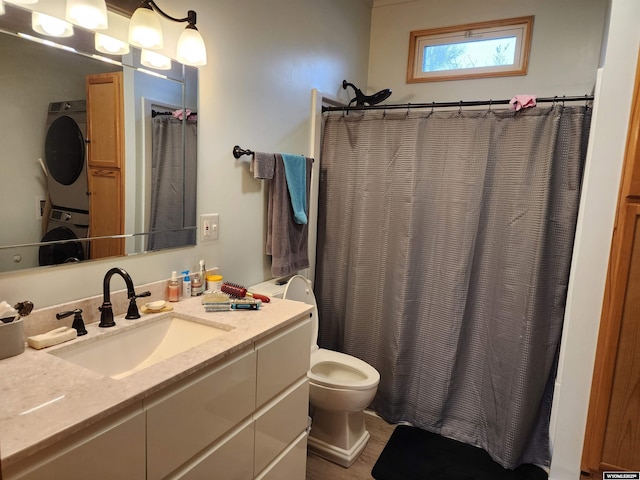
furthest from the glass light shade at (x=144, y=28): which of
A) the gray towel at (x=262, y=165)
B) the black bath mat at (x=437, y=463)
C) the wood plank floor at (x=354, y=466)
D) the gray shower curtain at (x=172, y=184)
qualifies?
the black bath mat at (x=437, y=463)

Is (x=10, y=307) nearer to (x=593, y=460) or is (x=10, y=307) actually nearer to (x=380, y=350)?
(x=380, y=350)

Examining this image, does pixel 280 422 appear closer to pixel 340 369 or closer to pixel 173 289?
pixel 173 289

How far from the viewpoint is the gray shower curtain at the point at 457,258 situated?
205cm

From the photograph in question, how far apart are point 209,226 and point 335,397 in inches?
41.0

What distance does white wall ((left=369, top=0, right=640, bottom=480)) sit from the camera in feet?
5.23

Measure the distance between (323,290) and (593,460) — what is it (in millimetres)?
1631

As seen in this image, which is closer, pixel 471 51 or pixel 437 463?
pixel 437 463

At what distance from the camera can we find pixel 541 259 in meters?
2.04

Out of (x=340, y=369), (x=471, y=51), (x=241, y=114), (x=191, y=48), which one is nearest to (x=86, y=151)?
(x=191, y=48)

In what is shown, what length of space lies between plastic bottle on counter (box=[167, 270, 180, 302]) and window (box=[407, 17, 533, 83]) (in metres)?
2.21

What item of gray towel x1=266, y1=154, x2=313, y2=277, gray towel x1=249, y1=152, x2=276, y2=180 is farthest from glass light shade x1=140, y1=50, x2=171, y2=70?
gray towel x1=266, y1=154, x2=313, y2=277

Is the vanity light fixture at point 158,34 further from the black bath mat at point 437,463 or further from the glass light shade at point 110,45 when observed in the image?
the black bath mat at point 437,463

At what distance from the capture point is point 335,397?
2025 millimetres

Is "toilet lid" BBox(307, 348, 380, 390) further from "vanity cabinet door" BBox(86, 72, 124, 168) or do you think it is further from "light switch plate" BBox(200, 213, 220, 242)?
"vanity cabinet door" BBox(86, 72, 124, 168)
